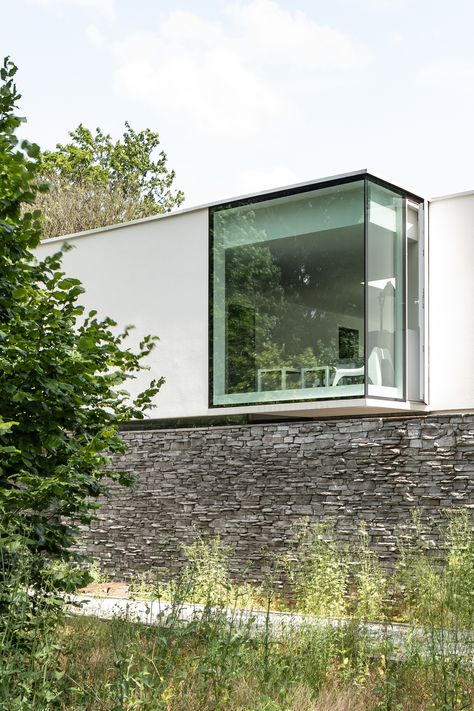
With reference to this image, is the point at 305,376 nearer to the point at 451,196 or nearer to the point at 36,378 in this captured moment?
the point at 451,196

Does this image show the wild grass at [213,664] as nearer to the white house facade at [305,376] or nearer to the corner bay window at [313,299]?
the white house facade at [305,376]

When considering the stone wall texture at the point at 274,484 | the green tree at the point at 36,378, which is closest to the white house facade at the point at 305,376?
the stone wall texture at the point at 274,484

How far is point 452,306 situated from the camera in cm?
1165

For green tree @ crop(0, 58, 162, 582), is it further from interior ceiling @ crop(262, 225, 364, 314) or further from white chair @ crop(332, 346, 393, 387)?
interior ceiling @ crop(262, 225, 364, 314)

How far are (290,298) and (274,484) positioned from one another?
2.42m

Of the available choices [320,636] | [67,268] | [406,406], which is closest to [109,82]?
[67,268]

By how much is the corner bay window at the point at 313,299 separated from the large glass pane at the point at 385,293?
1cm

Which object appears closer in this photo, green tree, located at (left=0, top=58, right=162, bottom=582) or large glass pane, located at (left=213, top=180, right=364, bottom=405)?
green tree, located at (left=0, top=58, right=162, bottom=582)

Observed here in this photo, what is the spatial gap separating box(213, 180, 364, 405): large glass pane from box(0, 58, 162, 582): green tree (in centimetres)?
691

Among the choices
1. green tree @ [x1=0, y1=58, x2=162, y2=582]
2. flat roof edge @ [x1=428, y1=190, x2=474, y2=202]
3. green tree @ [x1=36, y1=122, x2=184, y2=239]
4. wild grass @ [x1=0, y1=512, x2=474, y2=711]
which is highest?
green tree @ [x1=36, y1=122, x2=184, y2=239]

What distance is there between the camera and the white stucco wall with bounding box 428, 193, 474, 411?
452 inches

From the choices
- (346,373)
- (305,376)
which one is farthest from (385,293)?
(305,376)

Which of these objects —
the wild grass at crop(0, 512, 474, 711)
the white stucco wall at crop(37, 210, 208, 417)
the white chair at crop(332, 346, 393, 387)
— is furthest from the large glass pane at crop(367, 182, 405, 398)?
the wild grass at crop(0, 512, 474, 711)

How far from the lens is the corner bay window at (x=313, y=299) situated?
1118 cm
